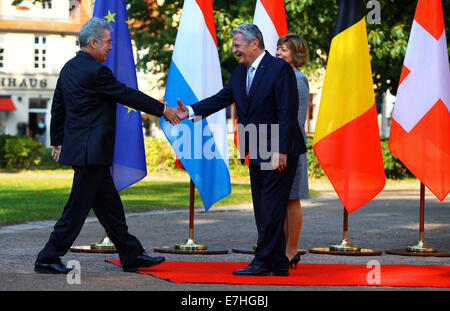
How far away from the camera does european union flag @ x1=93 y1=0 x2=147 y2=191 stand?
9070mm

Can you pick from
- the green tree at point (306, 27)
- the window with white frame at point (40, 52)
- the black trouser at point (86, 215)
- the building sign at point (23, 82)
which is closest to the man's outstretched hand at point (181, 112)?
the black trouser at point (86, 215)

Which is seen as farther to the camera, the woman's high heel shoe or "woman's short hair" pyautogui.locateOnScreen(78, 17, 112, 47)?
the woman's high heel shoe

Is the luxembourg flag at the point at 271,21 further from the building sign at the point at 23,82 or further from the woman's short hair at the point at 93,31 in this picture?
the building sign at the point at 23,82

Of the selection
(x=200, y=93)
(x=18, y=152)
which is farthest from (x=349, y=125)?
(x=18, y=152)

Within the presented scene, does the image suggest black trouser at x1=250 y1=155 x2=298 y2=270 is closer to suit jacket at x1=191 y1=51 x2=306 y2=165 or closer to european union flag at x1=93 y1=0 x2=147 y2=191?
suit jacket at x1=191 y1=51 x2=306 y2=165

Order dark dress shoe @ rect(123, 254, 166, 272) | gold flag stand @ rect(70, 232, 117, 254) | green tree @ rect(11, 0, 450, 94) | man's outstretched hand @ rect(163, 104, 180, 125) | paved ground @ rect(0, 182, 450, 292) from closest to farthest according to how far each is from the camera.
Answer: paved ground @ rect(0, 182, 450, 292) < dark dress shoe @ rect(123, 254, 166, 272) < man's outstretched hand @ rect(163, 104, 180, 125) < gold flag stand @ rect(70, 232, 117, 254) < green tree @ rect(11, 0, 450, 94)

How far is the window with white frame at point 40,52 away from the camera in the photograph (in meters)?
49.0

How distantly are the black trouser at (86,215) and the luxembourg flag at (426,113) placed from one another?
376cm

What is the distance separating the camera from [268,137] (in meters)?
7.13

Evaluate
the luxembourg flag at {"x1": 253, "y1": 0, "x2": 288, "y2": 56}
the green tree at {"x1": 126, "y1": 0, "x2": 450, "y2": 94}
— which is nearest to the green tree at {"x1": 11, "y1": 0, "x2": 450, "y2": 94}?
the green tree at {"x1": 126, "y1": 0, "x2": 450, "y2": 94}

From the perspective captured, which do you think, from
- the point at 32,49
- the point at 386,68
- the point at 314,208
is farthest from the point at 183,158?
the point at 32,49

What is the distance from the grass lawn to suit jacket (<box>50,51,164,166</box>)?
16.9ft

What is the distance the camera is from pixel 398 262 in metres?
8.40

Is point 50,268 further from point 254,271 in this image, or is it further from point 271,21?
point 271,21
